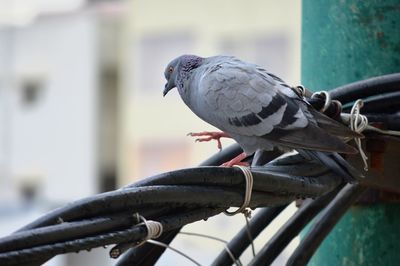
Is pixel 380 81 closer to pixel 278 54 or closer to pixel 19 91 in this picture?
pixel 278 54

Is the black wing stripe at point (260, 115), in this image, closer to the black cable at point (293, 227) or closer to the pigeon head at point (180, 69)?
the black cable at point (293, 227)

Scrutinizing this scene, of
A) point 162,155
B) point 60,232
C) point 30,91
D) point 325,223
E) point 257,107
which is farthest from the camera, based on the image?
point 30,91

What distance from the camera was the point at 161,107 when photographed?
1852cm

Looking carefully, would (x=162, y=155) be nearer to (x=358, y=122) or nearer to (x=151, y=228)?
(x=358, y=122)

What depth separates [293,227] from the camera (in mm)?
2619

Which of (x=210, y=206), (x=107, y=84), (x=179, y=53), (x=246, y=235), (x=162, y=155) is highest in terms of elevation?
(x=210, y=206)

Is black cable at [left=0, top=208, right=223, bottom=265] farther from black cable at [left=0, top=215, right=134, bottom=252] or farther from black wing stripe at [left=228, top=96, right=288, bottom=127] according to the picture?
black wing stripe at [left=228, top=96, right=288, bottom=127]

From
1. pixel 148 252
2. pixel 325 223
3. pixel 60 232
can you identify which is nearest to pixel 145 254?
pixel 148 252

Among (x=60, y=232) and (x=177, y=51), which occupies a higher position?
(x=60, y=232)

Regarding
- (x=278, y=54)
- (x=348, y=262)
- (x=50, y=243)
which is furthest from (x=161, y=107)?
(x=50, y=243)

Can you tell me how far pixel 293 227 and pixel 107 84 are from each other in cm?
1827

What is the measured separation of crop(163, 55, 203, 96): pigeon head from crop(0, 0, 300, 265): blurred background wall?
14073mm

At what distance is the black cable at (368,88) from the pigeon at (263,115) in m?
0.11

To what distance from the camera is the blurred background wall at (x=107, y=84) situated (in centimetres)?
1784
